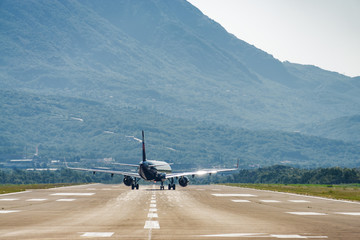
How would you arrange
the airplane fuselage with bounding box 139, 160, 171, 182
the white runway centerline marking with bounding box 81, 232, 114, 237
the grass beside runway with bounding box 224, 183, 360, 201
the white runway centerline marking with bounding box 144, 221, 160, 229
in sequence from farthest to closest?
1. the airplane fuselage with bounding box 139, 160, 171, 182
2. the grass beside runway with bounding box 224, 183, 360, 201
3. the white runway centerline marking with bounding box 144, 221, 160, 229
4. the white runway centerline marking with bounding box 81, 232, 114, 237

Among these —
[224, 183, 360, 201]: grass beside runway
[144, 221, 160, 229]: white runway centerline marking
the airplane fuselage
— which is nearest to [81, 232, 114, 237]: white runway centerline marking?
[144, 221, 160, 229]: white runway centerline marking

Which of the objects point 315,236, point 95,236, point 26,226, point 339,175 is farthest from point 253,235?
point 339,175

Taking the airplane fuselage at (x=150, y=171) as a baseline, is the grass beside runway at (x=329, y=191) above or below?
below

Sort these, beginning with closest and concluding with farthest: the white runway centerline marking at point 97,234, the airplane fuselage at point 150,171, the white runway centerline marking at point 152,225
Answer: the white runway centerline marking at point 97,234 < the white runway centerline marking at point 152,225 < the airplane fuselage at point 150,171

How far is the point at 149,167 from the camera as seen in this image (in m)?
87.9

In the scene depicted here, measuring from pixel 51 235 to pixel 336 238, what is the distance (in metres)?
→ 10.4

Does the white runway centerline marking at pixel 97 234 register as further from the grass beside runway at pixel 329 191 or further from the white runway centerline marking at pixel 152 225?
the grass beside runway at pixel 329 191

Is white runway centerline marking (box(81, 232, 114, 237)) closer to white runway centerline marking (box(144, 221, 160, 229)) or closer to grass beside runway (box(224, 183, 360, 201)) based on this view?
white runway centerline marking (box(144, 221, 160, 229))

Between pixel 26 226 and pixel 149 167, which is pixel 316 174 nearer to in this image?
pixel 149 167

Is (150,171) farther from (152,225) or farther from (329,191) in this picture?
(152,225)

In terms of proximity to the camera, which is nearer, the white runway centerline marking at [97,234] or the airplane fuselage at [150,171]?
the white runway centerline marking at [97,234]

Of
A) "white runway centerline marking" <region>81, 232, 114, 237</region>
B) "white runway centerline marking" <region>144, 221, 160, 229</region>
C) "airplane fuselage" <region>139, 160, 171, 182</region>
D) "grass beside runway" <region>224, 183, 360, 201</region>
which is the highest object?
"airplane fuselage" <region>139, 160, 171, 182</region>

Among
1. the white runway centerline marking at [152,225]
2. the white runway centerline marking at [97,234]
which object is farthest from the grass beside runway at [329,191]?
the white runway centerline marking at [97,234]

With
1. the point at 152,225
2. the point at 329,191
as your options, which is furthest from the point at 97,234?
the point at 329,191
